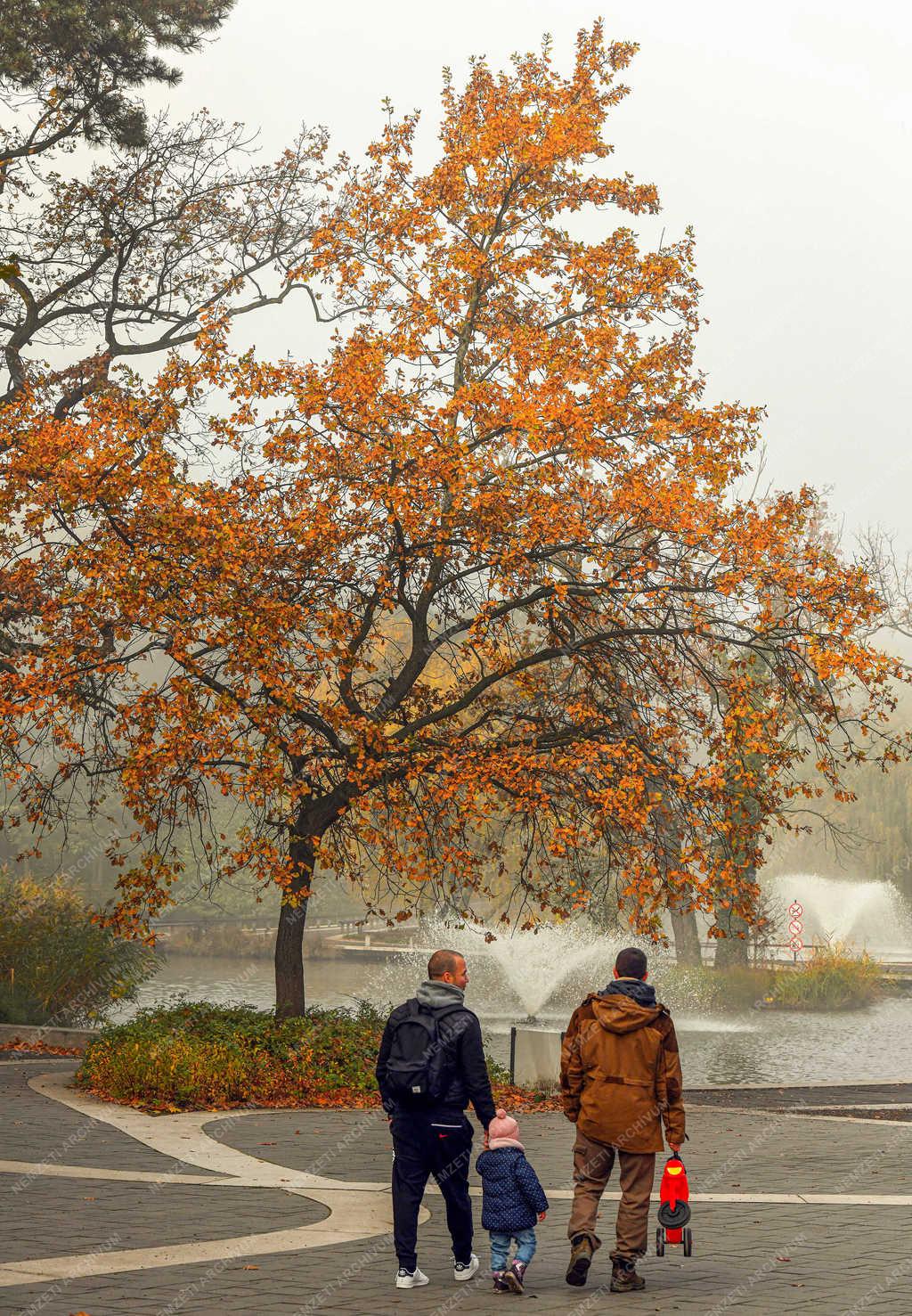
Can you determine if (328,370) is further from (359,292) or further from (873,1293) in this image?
(873,1293)

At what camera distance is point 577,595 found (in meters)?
16.6

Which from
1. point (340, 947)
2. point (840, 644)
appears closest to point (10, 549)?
point (840, 644)

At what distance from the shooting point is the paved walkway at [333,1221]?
22.6 ft

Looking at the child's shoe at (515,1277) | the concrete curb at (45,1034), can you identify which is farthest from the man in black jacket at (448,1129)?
the concrete curb at (45,1034)

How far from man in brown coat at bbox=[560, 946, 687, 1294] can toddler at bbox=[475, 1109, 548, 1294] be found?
27 cm

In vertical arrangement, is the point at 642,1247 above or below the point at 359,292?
below

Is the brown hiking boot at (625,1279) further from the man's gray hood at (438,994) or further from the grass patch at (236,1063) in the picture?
the grass patch at (236,1063)

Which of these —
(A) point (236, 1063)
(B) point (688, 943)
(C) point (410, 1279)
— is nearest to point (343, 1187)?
(C) point (410, 1279)

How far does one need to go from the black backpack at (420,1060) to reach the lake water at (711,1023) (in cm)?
1174

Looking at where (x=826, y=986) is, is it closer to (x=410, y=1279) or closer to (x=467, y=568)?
(x=467, y=568)

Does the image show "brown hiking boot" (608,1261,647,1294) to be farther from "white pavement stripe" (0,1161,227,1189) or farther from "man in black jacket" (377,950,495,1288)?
"white pavement stripe" (0,1161,227,1189)

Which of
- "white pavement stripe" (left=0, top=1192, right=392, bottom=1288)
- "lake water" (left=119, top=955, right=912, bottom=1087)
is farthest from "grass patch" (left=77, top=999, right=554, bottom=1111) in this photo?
"white pavement stripe" (left=0, top=1192, right=392, bottom=1288)

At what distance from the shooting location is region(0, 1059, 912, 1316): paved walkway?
689 cm

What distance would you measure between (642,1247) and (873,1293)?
43.1 inches
